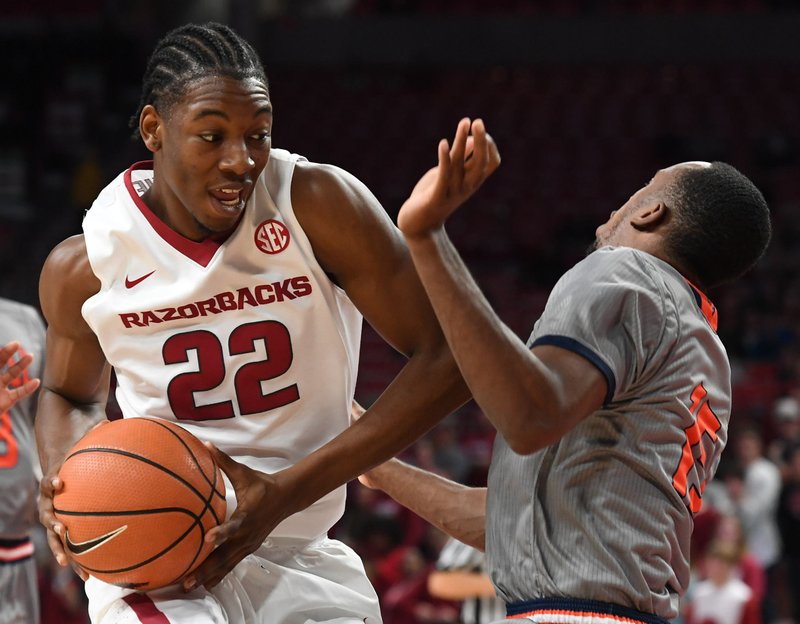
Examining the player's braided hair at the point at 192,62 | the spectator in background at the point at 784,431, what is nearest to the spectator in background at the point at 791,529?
the spectator in background at the point at 784,431

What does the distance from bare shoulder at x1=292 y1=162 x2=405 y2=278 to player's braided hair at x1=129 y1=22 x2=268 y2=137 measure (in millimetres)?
279

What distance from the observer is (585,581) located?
2389 millimetres

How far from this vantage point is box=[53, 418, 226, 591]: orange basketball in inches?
99.5

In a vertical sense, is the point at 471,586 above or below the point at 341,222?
below

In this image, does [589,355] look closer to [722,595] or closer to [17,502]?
[17,502]

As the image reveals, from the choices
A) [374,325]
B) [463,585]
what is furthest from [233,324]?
[463,585]

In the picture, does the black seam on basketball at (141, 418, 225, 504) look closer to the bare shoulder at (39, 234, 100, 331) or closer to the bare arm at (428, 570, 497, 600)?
the bare shoulder at (39, 234, 100, 331)

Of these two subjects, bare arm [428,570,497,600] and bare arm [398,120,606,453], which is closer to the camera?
bare arm [398,120,606,453]

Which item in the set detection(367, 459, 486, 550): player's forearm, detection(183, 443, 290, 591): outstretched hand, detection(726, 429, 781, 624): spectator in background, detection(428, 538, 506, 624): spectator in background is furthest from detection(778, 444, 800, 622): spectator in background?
detection(183, 443, 290, 591): outstretched hand

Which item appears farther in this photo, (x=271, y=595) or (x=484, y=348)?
(x=271, y=595)

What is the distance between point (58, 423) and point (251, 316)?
0.67m

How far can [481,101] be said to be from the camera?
18203 millimetres

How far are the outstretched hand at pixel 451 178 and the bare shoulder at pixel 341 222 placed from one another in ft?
2.14

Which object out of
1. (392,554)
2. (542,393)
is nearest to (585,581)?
(542,393)
